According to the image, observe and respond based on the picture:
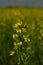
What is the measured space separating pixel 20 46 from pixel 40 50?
60 centimetres

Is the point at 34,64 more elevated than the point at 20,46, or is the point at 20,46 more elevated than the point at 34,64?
the point at 20,46

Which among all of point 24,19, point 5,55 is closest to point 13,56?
point 5,55

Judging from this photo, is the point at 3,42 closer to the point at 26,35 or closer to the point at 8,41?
the point at 8,41

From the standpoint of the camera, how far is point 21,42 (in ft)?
21.3

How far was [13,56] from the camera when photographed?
6891 mm

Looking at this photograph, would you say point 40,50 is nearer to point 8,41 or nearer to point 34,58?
point 34,58

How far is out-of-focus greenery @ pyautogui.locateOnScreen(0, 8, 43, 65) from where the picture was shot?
6503mm

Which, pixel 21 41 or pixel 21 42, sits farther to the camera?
pixel 21 41

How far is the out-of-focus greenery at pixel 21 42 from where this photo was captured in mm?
6503

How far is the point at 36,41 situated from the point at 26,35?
1.52 ft

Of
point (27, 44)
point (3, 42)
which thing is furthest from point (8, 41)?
point (27, 44)

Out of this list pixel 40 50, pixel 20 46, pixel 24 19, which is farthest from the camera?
pixel 24 19

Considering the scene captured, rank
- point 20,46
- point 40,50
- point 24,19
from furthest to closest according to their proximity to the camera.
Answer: point 24,19 < point 40,50 < point 20,46

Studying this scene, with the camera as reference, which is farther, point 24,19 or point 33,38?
point 24,19
